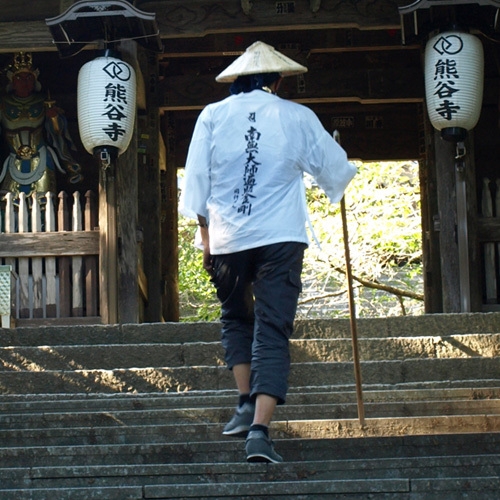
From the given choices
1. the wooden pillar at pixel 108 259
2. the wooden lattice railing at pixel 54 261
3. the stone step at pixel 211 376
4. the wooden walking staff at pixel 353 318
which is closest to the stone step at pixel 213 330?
the stone step at pixel 211 376

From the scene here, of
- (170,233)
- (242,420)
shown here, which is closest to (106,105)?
(170,233)

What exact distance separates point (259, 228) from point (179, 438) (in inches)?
51.1

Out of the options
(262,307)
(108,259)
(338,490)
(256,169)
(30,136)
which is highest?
(30,136)

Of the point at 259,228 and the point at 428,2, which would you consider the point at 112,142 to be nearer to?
the point at 428,2

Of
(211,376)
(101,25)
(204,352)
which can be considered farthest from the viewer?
(101,25)

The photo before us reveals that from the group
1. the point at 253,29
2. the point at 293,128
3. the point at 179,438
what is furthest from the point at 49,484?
the point at 253,29

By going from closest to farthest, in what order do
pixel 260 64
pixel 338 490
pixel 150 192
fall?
pixel 338 490
pixel 260 64
pixel 150 192

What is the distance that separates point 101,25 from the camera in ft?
38.7

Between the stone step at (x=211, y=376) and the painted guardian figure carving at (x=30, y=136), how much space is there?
4.15m

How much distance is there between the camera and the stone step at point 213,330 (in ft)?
30.7

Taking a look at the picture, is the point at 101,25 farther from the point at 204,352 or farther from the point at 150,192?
the point at 204,352

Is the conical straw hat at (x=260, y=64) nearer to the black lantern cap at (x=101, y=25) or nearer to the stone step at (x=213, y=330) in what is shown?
the stone step at (x=213, y=330)

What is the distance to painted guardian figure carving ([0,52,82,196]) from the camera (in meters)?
12.5

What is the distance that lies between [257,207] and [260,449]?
118 cm
